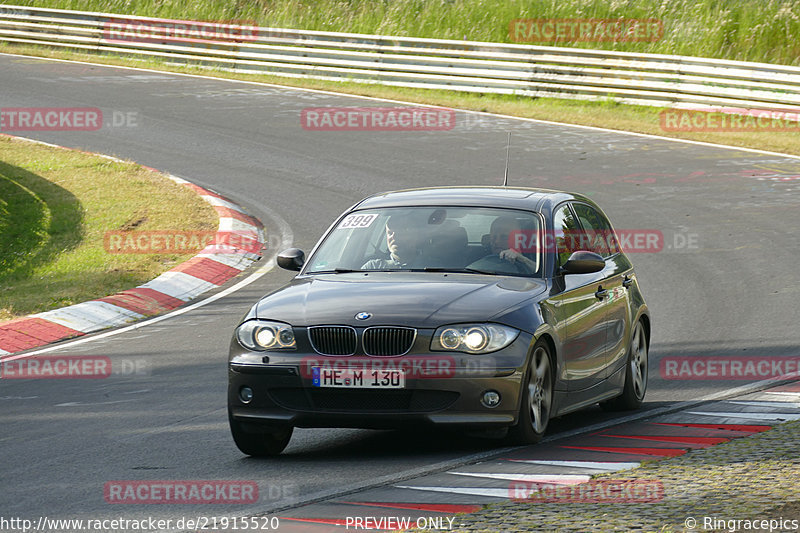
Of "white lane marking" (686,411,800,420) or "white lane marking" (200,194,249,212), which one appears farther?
"white lane marking" (200,194,249,212)

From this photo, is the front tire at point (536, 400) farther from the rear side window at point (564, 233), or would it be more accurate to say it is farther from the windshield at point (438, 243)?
the rear side window at point (564, 233)

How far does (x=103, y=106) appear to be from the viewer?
86.1ft

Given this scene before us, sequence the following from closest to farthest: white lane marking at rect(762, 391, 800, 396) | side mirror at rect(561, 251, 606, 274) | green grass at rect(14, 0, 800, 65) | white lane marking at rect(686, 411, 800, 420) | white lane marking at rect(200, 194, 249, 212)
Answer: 1. side mirror at rect(561, 251, 606, 274)
2. white lane marking at rect(686, 411, 800, 420)
3. white lane marking at rect(762, 391, 800, 396)
4. white lane marking at rect(200, 194, 249, 212)
5. green grass at rect(14, 0, 800, 65)

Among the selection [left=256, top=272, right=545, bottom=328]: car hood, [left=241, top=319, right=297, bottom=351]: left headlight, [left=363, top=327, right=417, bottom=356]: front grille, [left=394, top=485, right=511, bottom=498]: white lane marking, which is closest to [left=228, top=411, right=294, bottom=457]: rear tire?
[left=241, top=319, right=297, bottom=351]: left headlight

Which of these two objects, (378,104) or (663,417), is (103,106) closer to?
(378,104)

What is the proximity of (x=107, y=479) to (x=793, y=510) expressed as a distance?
3.64 meters

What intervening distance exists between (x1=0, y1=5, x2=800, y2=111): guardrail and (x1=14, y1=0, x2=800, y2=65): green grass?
3.39 m

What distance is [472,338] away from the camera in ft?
24.0

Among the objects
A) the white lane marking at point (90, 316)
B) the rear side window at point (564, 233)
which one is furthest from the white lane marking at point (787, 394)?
the white lane marking at point (90, 316)

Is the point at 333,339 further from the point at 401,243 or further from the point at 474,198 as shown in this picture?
the point at 474,198

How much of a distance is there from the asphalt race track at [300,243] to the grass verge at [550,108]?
0.86 meters

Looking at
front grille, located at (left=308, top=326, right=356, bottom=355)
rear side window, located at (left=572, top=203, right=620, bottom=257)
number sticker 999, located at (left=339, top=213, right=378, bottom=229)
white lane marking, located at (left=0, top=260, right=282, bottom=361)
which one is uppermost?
number sticker 999, located at (left=339, top=213, right=378, bottom=229)

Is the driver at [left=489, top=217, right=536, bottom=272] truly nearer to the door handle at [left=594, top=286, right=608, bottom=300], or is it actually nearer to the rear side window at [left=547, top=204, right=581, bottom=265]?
the rear side window at [left=547, top=204, right=581, bottom=265]

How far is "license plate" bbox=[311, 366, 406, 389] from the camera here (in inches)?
285
